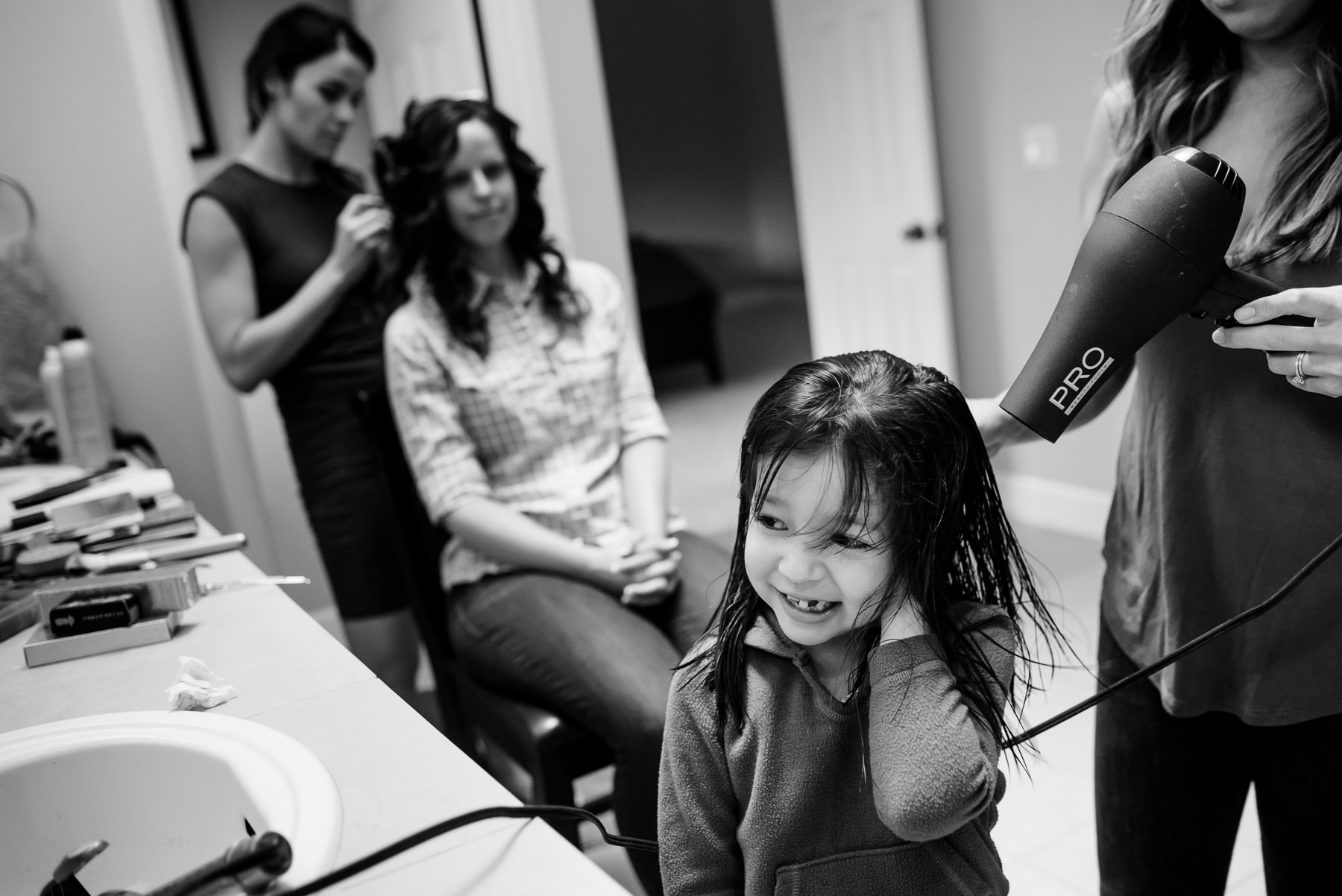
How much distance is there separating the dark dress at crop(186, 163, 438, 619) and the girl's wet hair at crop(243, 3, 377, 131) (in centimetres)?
17

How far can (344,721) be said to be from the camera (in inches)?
35.1

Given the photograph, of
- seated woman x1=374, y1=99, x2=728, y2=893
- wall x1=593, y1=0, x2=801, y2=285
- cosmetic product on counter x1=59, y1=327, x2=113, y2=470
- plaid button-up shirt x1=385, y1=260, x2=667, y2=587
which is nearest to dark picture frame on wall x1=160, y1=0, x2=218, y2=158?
cosmetic product on counter x1=59, y1=327, x2=113, y2=470

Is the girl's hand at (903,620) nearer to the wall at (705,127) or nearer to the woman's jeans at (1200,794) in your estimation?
the woman's jeans at (1200,794)

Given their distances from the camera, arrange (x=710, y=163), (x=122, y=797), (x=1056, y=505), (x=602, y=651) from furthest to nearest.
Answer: (x=710, y=163)
(x=1056, y=505)
(x=602, y=651)
(x=122, y=797)

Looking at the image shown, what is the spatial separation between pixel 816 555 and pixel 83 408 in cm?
179

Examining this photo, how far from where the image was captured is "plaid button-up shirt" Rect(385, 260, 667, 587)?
1668mm

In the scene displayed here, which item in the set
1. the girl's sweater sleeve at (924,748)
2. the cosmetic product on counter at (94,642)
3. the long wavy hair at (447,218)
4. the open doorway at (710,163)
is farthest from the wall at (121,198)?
the open doorway at (710,163)

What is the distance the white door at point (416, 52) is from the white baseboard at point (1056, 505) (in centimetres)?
179

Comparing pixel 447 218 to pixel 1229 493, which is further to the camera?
pixel 447 218

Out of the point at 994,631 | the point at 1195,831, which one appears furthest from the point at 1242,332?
the point at 1195,831

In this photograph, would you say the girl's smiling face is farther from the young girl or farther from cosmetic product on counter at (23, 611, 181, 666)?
cosmetic product on counter at (23, 611, 181, 666)

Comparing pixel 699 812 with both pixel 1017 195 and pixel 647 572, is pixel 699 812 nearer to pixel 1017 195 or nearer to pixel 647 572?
pixel 647 572

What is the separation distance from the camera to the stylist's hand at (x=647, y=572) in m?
1.56

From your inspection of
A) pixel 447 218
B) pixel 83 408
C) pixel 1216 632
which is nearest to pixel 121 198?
pixel 83 408
